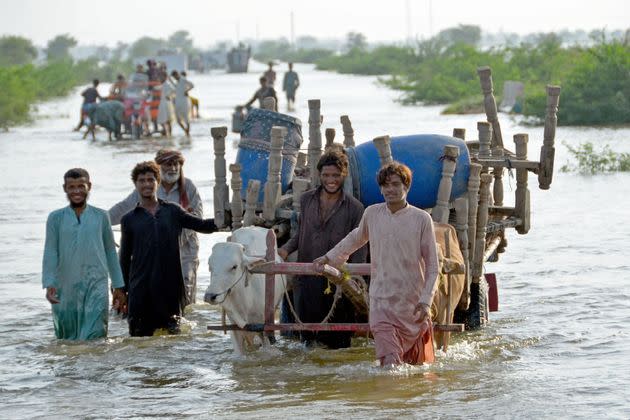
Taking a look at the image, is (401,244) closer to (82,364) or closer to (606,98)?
(82,364)

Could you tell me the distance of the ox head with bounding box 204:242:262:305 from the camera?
26.8 ft

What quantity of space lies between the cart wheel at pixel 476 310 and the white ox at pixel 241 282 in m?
1.47

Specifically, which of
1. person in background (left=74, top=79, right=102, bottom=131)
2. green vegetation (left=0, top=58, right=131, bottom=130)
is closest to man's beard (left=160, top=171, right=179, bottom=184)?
person in background (left=74, top=79, right=102, bottom=131)

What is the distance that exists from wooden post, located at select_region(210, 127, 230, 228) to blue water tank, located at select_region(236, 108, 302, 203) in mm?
314

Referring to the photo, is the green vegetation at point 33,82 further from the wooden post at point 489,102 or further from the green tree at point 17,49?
the wooden post at point 489,102

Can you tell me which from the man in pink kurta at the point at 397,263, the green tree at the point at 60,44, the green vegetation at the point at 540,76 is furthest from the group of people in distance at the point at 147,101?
the green tree at the point at 60,44

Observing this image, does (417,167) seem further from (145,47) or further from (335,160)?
(145,47)

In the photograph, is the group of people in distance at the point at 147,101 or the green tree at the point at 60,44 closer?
the group of people in distance at the point at 147,101

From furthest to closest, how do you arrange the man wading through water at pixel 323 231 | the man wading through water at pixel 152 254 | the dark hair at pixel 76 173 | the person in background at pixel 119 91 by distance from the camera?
1. the person in background at pixel 119 91
2. the man wading through water at pixel 152 254
3. the dark hair at pixel 76 173
4. the man wading through water at pixel 323 231

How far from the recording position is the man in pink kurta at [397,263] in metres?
7.48

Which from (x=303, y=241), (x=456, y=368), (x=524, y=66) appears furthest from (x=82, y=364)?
(x=524, y=66)

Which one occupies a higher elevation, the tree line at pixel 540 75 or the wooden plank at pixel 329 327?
the tree line at pixel 540 75

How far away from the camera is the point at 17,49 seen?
101312 mm

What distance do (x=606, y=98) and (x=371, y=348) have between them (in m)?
20.9
